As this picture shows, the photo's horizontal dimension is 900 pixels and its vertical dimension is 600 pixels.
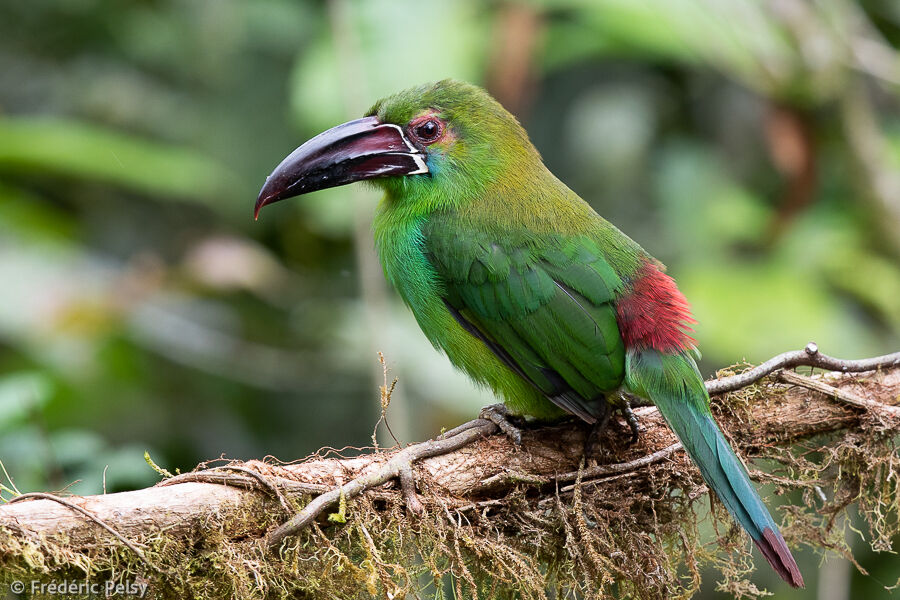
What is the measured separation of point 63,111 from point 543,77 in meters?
2.98

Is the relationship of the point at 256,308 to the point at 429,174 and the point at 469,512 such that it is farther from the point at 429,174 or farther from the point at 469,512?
the point at 469,512

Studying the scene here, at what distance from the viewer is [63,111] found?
6.08m

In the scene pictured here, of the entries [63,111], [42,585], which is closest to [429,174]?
[42,585]

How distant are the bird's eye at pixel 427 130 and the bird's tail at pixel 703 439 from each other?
1.02 meters

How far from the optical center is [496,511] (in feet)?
8.83

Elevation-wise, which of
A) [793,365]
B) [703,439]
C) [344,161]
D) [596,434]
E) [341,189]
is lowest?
[703,439]

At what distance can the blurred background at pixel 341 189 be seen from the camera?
4781 mm

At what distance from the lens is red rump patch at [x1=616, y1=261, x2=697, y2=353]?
2898 mm

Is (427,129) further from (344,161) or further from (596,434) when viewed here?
(596,434)

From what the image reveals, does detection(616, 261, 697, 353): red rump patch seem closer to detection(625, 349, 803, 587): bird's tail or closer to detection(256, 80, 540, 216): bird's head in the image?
detection(625, 349, 803, 587): bird's tail

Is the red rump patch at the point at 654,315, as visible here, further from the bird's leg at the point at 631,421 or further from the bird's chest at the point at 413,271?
the bird's chest at the point at 413,271

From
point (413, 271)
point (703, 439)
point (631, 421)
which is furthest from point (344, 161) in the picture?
point (703, 439)

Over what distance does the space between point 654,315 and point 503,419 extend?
55 centimetres

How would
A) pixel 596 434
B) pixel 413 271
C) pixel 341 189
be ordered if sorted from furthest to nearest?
A: 1. pixel 341 189
2. pixel 413 271
3. pixel 596 434
